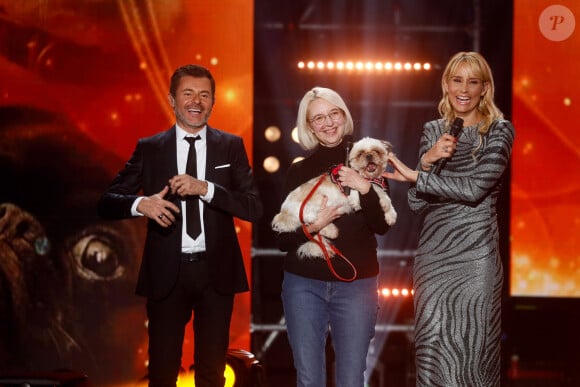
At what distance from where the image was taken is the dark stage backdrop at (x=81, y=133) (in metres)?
4.37

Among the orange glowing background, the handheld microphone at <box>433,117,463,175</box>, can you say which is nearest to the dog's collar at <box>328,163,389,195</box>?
the handheld microphone at <box>433,117,463,175</box>

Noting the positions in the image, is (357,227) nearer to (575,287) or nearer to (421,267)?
(421,267)

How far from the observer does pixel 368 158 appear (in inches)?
112

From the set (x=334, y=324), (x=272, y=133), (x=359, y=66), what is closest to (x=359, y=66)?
(x=359, y=66)

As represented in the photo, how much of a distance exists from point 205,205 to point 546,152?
2493mm

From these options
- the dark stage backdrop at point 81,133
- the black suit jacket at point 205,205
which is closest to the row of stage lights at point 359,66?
the dark stage backdrop at point 81,133

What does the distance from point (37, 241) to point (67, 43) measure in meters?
1.29

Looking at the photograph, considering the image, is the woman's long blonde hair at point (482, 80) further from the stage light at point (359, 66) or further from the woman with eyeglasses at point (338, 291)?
the stage light at point (359, 66)

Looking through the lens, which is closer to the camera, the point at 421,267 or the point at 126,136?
the point at 421,267

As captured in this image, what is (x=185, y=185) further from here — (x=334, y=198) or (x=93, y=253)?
(x=93, y=253)

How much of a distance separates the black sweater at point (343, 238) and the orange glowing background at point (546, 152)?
1.89m

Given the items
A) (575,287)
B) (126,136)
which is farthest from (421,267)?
(126,136)

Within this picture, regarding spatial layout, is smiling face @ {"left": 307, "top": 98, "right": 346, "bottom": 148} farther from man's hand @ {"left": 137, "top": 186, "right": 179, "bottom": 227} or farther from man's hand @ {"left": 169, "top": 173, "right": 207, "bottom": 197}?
man's hand @ {"left": 137, "top": 186, "right": 179, "bottom": 227}

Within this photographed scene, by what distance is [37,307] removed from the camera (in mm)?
4367
